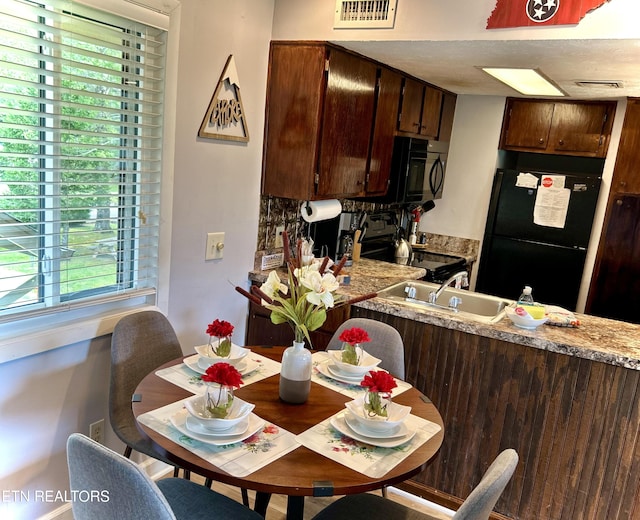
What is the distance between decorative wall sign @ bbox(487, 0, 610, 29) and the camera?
1.95 meters

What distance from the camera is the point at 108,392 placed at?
2.13 metres

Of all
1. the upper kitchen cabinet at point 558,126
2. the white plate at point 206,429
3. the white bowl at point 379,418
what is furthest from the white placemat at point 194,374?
the upper kitchen cabinet at point 558,126

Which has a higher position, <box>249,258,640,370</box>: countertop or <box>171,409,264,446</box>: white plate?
<box>249,258,640,370</box>: countertop

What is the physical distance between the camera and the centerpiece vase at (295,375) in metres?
1.67

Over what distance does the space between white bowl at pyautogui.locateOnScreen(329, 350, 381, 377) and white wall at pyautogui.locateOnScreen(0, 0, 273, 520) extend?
876 mm

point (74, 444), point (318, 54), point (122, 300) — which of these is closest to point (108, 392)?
point (122, 300)

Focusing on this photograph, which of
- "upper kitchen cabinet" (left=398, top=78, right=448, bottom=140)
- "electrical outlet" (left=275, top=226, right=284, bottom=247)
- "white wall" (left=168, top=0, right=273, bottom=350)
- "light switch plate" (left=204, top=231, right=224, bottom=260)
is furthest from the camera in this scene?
"upper kitchen cabinet" (left=398, top=78, right=448, bottom=140)

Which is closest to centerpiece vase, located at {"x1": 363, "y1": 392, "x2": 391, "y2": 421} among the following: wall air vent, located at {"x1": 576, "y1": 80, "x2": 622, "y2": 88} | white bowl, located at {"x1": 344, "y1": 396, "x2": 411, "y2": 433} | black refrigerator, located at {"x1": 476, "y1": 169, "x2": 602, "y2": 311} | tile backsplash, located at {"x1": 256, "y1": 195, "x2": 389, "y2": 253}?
white bowl, located at {"x1": 344, "y1": 396, "x2": 411, "y2": 433}

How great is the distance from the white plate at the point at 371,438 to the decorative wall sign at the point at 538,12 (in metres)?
1.63

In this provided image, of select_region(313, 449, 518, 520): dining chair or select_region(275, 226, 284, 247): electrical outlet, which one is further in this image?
select_region(275, 226, 284, 247): electrical outlet

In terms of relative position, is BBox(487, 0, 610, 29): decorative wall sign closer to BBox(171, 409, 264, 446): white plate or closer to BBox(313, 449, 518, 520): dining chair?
BBox(313, 449, 518, 520): dining chair

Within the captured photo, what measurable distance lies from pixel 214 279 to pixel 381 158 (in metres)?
1.41

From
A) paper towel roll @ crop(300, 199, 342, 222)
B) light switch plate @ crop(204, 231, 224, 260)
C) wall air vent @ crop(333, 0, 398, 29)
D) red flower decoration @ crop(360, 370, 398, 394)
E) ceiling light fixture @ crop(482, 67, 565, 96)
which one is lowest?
red flower decoration @ crop(360, 370, 398, 394)

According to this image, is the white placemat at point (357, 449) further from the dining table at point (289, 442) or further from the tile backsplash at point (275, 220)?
the tile backsplash at point (275, 220)
